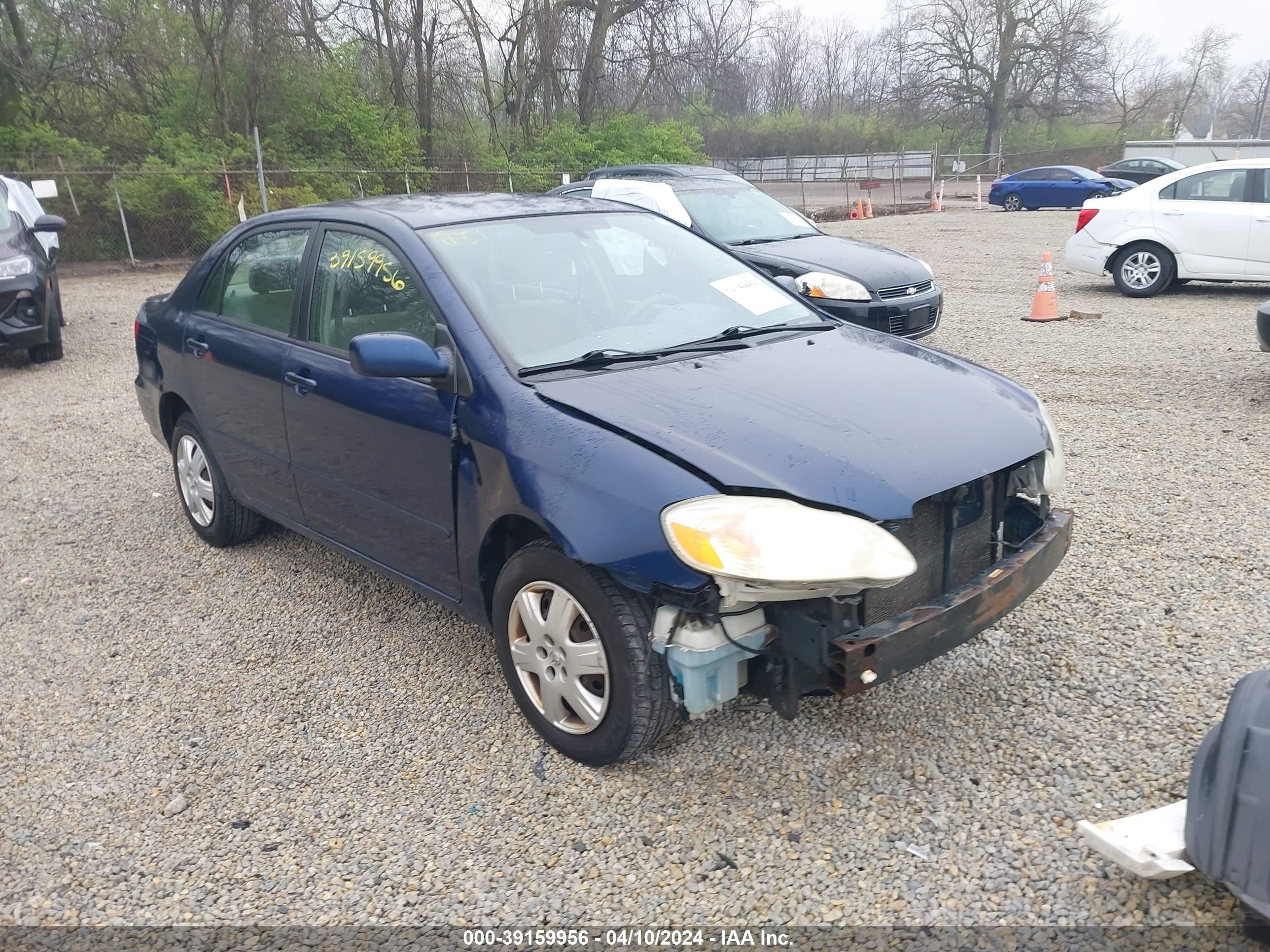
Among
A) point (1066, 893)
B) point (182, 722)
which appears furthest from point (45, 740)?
point (1066, 893)

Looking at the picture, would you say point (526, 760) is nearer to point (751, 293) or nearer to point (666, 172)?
point (751, 293)

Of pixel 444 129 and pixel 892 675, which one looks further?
pixel 444 129

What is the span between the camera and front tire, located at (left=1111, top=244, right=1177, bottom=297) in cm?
1123

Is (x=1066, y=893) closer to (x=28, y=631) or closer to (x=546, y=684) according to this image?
(x=546, y=684)

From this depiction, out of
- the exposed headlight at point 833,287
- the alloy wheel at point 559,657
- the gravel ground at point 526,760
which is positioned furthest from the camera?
the exposed headlight at point 833,287

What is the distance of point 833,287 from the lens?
7.89 m

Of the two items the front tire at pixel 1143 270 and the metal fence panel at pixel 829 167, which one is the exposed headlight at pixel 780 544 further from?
the metal fence panel at pixel 829 167

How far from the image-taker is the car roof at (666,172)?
10.6 meters

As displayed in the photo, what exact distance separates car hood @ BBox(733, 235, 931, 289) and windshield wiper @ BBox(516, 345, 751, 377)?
4.60 m

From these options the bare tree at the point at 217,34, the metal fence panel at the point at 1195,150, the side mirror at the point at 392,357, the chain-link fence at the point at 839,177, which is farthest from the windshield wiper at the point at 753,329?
the metal fence panel at the point at 1195,150

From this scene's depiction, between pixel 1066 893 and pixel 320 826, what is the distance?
2.03 m

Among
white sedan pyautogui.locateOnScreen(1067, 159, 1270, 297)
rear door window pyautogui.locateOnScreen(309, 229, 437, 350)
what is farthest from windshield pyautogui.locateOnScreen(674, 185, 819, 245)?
rear door window pyautogui.locateOnScreen(309, 229, 437, 350)

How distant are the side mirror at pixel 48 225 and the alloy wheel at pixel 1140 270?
446 inches

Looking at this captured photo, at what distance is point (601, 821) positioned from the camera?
9.40 feet
